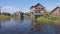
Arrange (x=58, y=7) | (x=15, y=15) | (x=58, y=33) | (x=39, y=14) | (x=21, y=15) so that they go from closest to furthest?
(x=58, y=33) → (x=58, y=7) → (x=39, y=14) → (x=21, y=15) → (x=15, y=15)

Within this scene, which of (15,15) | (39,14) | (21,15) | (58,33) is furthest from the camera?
(15,15)

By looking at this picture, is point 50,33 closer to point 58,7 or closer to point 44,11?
point 58,7

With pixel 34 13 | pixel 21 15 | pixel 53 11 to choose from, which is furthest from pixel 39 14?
pixel 21 15

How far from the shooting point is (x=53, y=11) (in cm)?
4472

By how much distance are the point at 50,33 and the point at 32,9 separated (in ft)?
115

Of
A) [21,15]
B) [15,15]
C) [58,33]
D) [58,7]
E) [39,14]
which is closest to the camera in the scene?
[58,33]

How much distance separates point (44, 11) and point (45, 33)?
33941 millimetres

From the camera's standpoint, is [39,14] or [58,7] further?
[39,14]

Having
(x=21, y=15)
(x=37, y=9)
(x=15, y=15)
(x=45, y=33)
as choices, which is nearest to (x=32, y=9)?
(x=37, y=9)

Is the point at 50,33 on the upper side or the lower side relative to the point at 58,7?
lower

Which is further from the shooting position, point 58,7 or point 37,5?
point 37,5

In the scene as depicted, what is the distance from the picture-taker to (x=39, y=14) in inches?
2061

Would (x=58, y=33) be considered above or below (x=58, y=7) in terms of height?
below

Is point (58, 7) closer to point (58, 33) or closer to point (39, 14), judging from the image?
point (39, 14)
